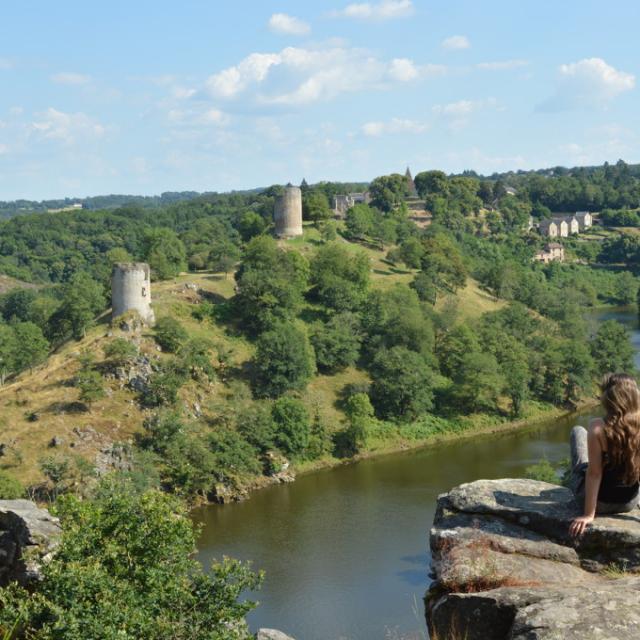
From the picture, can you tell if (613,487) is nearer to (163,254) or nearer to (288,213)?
(163,254)

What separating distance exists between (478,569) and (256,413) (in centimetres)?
3347

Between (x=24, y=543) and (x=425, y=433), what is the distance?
3535cm

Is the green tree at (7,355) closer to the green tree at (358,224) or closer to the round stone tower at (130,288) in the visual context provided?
the round stone tower at (130,288)

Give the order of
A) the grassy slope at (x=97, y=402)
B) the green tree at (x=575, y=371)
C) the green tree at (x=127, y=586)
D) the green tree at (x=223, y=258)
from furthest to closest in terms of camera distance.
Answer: the green tree at (x=223, y=258)
the green tree at (x=575, y=371)
the grassy slope at (x=97, y=402)
the green tree at (x=127, y=586)

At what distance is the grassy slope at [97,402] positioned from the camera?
35281mm

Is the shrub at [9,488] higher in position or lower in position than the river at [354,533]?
higher

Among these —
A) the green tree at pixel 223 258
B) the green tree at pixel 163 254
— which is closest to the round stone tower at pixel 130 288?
the green tree at pixel 163 254

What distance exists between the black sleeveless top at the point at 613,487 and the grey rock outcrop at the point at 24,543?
7.77 meters

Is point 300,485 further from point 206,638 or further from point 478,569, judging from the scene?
point 478,569

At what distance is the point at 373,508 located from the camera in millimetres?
33750

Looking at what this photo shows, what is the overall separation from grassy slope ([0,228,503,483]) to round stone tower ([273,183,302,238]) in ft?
40.0

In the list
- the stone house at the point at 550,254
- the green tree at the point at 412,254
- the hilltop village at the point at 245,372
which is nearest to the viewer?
the hilltop village at the point at 245,372

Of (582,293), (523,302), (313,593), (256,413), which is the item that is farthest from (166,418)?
(582,293)

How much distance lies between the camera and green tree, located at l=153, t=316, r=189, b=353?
138ft
